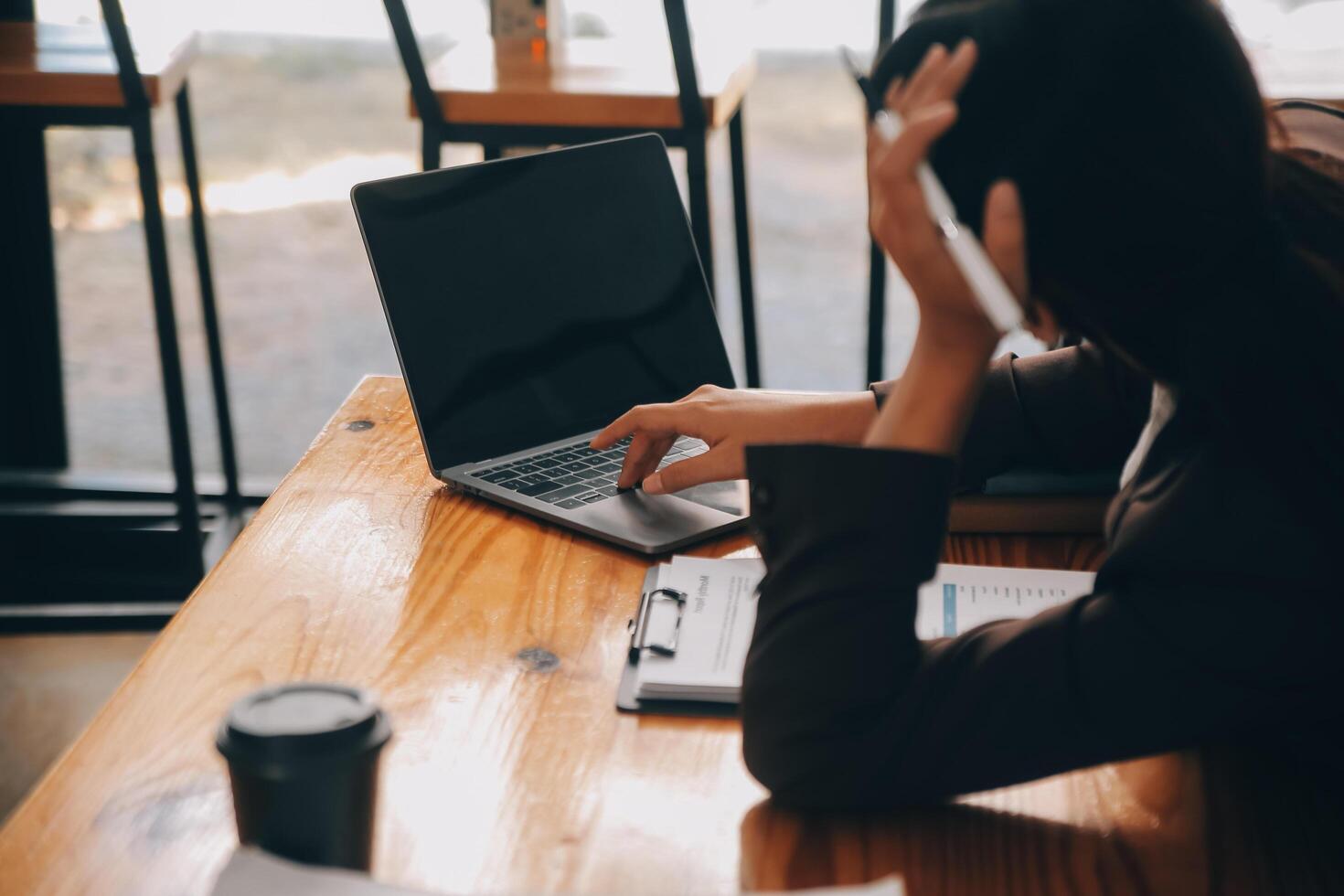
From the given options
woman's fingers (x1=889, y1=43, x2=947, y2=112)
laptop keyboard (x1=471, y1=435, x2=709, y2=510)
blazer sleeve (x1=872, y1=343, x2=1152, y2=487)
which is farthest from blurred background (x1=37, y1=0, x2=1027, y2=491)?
woman's fingers (x1=889, y1=43, x2=947, y2=112)

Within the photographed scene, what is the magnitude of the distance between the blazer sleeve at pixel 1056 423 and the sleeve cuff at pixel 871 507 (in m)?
0.31

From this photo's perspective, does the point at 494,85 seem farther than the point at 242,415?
No

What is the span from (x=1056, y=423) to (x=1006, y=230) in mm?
380

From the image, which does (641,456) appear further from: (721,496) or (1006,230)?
(1006,230)

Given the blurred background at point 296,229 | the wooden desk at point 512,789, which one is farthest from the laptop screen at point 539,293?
the blurred background at point 296,229

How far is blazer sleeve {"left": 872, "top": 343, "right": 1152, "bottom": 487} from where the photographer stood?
0.98 m

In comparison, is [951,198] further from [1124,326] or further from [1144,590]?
[1144,590]

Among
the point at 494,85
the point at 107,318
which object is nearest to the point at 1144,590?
the point at 494,85

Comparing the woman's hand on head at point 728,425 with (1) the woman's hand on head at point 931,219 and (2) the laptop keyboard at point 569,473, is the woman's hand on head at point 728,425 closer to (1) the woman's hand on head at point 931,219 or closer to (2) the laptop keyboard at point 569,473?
(2) the laptop keyboard at point 569,473

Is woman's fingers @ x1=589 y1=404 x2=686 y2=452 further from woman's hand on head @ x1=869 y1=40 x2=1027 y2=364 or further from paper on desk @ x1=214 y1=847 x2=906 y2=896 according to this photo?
paper on desk @ x1=214 y1=847 x2=906 y2=896

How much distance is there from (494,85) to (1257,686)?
133 centimetres

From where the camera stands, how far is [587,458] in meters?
1.11

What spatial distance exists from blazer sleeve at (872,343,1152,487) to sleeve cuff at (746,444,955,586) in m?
0.31

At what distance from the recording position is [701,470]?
101cm
